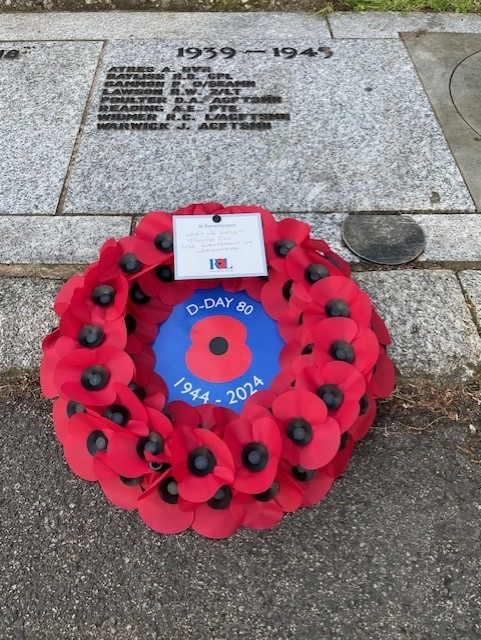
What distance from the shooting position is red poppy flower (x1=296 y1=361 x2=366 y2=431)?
1630mm

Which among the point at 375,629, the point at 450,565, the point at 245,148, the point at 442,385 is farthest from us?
the point at 245,148

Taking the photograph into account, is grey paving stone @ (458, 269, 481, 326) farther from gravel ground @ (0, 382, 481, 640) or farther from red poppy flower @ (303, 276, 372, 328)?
red poppy flower @ (303, 276, 372, 328)

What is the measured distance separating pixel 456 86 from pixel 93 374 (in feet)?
9.61

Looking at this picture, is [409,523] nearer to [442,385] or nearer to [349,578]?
[349,578]

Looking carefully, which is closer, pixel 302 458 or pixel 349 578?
pixel 302 458

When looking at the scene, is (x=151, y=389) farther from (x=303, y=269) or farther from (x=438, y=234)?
(x=438, y=234)

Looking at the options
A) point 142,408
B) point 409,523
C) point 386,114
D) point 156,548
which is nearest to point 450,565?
point 409,523

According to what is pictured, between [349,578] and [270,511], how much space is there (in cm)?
39

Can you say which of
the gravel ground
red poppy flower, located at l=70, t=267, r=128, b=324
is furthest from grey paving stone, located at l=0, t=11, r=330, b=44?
the gravel ground

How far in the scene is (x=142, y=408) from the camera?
1619mm

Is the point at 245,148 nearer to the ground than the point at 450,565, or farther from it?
farther from it

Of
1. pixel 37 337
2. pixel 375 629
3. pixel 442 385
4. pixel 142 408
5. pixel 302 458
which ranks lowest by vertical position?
pixel 375 629

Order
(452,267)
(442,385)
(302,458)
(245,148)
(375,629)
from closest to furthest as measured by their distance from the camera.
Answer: (302,458)
(375,629)
(442,385)
(452,267)
(245,148)

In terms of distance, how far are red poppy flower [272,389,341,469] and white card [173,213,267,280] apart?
46 centimetres
